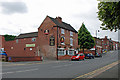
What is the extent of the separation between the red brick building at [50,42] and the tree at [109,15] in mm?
26792

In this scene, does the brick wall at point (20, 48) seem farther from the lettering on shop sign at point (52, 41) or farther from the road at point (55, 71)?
the road at point (55, 71)

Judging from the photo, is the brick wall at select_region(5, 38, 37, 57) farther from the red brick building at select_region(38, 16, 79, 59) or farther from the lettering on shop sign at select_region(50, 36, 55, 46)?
the lettering on shop sign at select_region(50, 36, 55, 46)

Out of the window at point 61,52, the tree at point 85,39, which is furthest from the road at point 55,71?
the tree at point 85,39

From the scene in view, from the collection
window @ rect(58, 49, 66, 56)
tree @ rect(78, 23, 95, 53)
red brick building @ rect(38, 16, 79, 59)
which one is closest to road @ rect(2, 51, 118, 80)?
A: red brick building @ rect(38, 16, 79, 59)

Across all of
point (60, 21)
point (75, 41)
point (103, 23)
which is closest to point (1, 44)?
point (60, 21)

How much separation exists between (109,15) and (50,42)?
29641mm

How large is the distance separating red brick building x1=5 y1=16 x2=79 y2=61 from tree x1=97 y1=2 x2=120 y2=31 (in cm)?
2679

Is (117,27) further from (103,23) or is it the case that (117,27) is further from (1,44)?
(1,44)

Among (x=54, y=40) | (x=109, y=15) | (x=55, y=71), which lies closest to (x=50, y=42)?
(x=54, y=40)

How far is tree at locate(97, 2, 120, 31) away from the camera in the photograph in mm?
8976

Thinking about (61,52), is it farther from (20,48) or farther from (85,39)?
(85,39)

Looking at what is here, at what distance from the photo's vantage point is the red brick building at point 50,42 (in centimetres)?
3844

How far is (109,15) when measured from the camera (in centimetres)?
1016

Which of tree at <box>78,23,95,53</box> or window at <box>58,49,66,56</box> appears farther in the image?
tree at <box>78,23,95,53</box>
